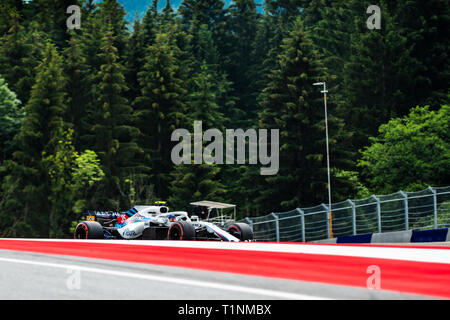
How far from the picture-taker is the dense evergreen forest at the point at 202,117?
47750 mm

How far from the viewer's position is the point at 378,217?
69.8ft

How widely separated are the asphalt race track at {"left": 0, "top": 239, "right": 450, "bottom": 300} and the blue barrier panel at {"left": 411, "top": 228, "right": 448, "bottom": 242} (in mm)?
11820

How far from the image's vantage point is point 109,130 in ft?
198

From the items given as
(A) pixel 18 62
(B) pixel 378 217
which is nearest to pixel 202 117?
(A) pixel 18 62

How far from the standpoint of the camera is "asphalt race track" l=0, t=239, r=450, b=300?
5203 mm

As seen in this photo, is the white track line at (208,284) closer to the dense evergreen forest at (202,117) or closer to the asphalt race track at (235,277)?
the asphalt race track at (235,277)

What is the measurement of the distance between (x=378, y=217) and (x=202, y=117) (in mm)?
Answer: 41266

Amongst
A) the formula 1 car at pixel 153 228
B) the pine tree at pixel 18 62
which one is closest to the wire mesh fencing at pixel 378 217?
the formula 1 car at pixel 153 228

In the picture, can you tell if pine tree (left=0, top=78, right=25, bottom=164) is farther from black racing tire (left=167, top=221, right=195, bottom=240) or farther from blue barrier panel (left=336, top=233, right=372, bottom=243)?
black racing tire (left=167, top=221, right=195, bottom=240)

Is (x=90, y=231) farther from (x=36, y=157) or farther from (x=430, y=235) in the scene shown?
(x=36, y=157)

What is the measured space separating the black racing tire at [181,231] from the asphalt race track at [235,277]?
247 inches

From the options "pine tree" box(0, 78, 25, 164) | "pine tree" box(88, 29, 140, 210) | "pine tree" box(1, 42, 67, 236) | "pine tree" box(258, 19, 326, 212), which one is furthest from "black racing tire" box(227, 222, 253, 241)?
"pine tree" box(0, 78, 25, 164)

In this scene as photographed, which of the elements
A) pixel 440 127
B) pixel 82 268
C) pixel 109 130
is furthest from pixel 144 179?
pixel 82 268

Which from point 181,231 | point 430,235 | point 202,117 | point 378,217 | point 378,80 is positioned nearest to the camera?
point 181,231
